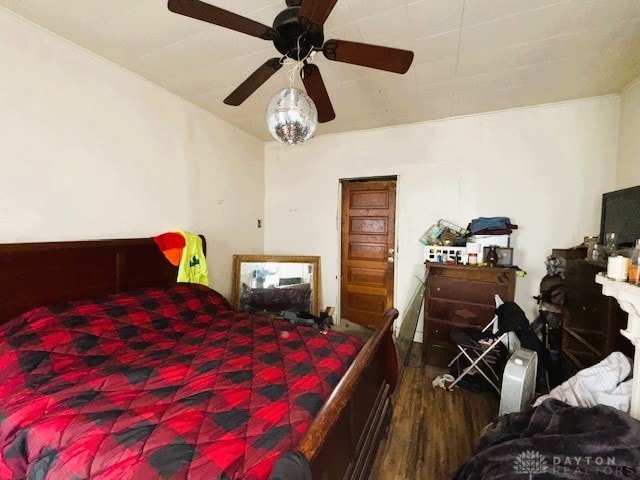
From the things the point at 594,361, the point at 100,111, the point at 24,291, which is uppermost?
the point at 100,111

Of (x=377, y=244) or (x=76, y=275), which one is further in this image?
(x=377, y=244)

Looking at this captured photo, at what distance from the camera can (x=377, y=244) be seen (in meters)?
3.42

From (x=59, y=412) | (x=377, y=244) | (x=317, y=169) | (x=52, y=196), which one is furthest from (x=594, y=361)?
(x=52, y=196)

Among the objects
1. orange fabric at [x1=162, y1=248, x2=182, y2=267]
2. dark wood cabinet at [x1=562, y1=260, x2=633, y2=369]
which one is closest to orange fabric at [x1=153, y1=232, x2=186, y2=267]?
orange fabric at [x1=162, y1=248, x2=182, y2=267]

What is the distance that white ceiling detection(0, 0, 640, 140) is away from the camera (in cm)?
152

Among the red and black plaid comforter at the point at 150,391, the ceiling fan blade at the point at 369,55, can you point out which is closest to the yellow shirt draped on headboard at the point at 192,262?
the red and black plaid comforter at the point at 150,391

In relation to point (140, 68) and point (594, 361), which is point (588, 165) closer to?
point (594, 361)

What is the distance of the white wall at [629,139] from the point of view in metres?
2.14

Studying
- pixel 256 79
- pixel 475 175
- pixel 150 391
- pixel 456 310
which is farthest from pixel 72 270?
pixel 475 175

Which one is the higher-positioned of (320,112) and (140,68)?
(140,68)

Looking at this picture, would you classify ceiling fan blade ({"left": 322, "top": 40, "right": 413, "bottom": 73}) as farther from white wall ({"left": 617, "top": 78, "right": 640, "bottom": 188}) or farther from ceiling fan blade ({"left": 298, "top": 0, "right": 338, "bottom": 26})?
white wall ({"left": 617, "top": 78, "right": 640, "bottom": 188})

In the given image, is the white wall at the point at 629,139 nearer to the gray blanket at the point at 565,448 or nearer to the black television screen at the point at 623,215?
the black television screen at the point at 623,215

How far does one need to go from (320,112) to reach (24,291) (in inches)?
82.4

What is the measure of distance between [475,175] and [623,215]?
125 centimetres
